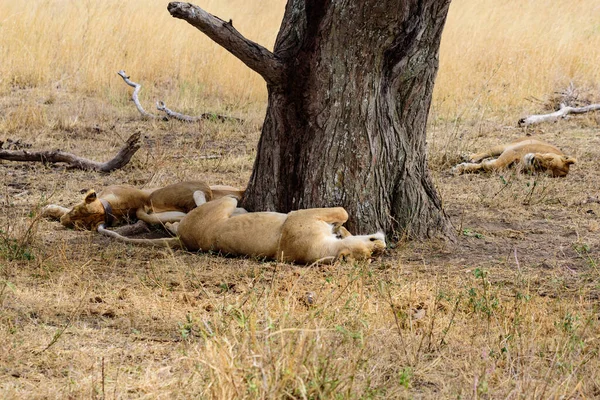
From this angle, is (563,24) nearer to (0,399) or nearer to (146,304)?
(146,304)

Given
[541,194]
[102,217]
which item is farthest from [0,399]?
[541,194]

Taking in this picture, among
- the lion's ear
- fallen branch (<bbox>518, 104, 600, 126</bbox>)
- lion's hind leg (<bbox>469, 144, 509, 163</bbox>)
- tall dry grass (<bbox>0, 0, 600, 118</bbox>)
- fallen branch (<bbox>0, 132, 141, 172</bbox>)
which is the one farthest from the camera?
tall dry grass (<bbox>0, 0, 600, 118</bbox>)

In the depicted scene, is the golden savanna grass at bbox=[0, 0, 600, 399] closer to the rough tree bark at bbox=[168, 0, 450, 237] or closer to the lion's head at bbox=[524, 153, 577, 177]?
the lion's head at bbox=[524, 153, 577, 177]

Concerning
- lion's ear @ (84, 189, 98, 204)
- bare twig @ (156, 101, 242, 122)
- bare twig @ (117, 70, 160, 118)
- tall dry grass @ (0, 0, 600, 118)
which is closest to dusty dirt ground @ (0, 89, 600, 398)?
lion's ear @ (84, 189, 98, 204)

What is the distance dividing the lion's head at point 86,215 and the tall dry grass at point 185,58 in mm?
5739

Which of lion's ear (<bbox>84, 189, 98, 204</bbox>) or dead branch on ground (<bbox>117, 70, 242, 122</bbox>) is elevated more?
dead branch on ground (<bbox>117, 70, 242, 122</bbox>)

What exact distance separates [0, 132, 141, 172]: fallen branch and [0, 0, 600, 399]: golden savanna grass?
0.12 metres

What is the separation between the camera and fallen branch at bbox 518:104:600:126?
11.4m

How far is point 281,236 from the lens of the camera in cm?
554

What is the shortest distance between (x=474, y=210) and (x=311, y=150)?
2047 mm

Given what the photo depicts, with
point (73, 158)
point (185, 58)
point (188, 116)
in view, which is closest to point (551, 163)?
point (73, 158)

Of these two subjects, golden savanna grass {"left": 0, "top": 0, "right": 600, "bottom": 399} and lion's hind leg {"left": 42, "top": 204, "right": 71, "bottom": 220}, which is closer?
golden savanna grass {"left": 0, "top": 0, "right": 600, "bottom": 399}

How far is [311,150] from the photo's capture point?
229 inches

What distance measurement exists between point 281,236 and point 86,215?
1720 millimetres
